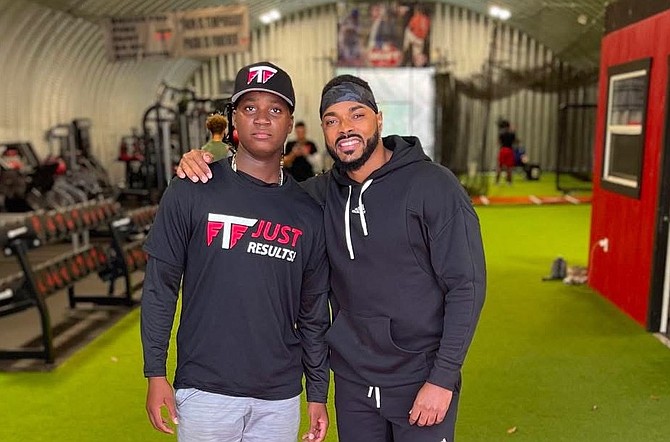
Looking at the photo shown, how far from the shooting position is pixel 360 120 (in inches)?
73.1

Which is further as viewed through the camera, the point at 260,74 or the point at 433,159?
the point at 433,159

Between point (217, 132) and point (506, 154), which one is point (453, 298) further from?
point (506, 154)

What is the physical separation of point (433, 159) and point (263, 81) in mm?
7576

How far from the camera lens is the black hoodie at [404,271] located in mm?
1784

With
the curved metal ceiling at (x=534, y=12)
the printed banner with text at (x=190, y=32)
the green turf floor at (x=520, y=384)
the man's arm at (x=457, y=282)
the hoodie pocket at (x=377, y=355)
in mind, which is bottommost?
the green turf floor at (x=520, y=384)

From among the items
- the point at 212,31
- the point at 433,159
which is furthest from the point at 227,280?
the point at 212,31

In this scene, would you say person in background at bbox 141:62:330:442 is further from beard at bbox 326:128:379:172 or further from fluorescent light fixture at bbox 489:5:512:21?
fluorescent light fixture at bbox 489:5:512:21

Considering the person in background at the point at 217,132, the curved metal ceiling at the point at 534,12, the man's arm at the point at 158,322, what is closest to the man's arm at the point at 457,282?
the man's arm at the point at 158,322

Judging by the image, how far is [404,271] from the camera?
1834 mm

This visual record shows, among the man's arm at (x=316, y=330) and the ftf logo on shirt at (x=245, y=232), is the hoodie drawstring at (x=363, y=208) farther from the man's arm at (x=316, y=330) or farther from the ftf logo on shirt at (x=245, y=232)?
the ftf logo on shirt at (x=245, y=232)

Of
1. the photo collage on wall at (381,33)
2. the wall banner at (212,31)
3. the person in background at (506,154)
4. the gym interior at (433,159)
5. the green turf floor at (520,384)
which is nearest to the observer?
the green turf floor at (520,384)

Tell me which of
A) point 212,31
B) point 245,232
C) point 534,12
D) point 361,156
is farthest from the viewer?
point 534,12

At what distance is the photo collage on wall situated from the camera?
15.7 metres

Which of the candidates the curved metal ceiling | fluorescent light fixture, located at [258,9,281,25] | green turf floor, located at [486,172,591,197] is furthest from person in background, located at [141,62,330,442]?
Answer: fluorescent light fixture, located at [258,9,281,25]
